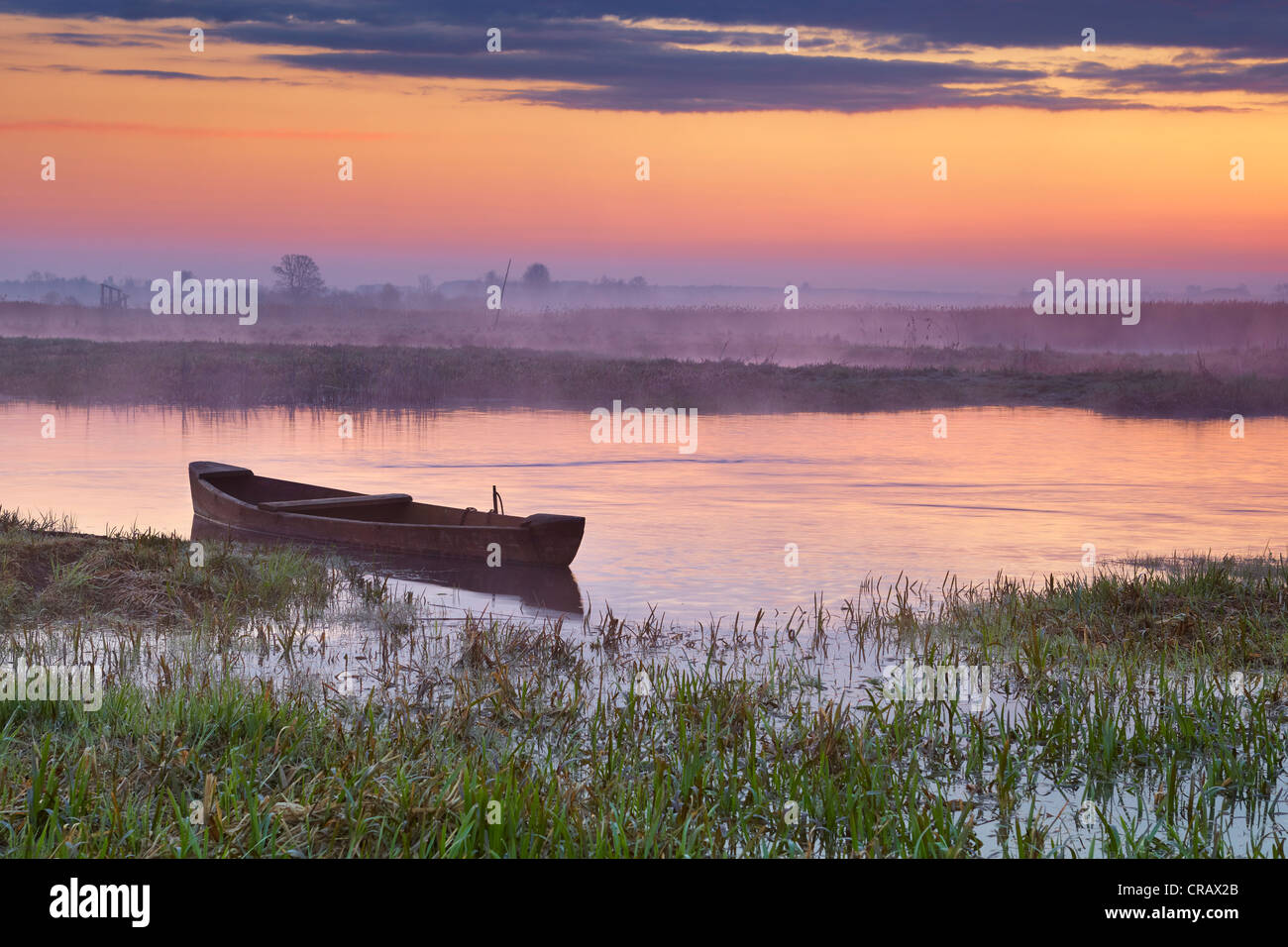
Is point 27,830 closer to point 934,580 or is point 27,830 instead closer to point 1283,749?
point 1283,749

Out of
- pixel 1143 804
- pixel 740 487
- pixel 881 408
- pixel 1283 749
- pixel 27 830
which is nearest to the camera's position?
pixel 27 830

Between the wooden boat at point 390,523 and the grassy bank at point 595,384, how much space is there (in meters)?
23.2

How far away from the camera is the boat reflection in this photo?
1346cm

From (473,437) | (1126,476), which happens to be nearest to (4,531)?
(473,437)

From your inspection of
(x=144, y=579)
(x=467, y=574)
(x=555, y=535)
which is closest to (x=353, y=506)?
(x=467, y=574)

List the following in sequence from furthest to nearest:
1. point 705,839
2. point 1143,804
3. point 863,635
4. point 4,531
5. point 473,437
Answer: point 473,437
point 4,531
point 863,635
point 1143,804
point 705,839

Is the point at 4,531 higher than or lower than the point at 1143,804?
higher

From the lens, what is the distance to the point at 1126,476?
24281 millimetres

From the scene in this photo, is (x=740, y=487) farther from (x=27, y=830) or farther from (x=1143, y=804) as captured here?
(x=27, y=830)

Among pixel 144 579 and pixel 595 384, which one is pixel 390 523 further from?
pixel 595 384

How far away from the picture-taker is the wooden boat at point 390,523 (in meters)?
14.2

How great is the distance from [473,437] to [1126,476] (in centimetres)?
1536

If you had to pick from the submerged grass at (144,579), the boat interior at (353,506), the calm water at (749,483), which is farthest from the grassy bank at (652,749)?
the boat interior at (353,506)

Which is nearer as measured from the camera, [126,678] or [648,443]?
[126,678]
